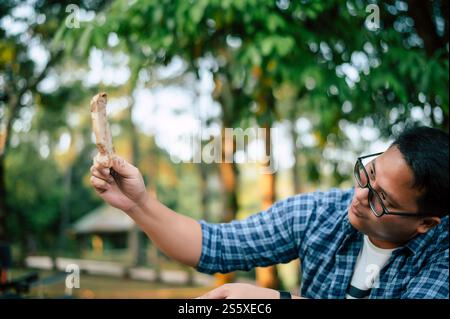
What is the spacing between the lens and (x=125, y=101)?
14.3 meters

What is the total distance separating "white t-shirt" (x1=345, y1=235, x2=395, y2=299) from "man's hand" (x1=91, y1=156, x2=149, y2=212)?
852 millimetres

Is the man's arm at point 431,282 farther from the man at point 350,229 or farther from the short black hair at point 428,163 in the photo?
the short black hair at point 428,163

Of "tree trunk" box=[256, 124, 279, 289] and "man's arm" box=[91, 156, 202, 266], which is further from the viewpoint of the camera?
"tree trunk" box=[256, 124, 279, 289]

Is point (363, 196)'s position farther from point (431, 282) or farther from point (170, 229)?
point (170, 229)

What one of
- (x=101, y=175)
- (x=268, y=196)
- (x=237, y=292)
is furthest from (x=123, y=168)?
(x=268, y=196)

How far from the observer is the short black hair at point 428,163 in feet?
5.24

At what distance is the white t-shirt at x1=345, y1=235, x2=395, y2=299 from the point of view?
1779 mm

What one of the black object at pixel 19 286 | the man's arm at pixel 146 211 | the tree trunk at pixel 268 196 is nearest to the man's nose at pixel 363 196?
the man's arm at pixel 146 211

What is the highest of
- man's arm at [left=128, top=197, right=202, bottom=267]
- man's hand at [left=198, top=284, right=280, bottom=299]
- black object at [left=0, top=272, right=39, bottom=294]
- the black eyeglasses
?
the black eyeglasses

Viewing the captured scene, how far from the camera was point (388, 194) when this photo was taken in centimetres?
160

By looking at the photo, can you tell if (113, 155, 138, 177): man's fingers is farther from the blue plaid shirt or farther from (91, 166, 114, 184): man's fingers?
the blue plaid shirt

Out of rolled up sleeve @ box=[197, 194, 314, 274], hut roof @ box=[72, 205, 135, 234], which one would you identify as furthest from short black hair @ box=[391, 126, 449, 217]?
hut roof @ box=[72, 205, 135, 234]
